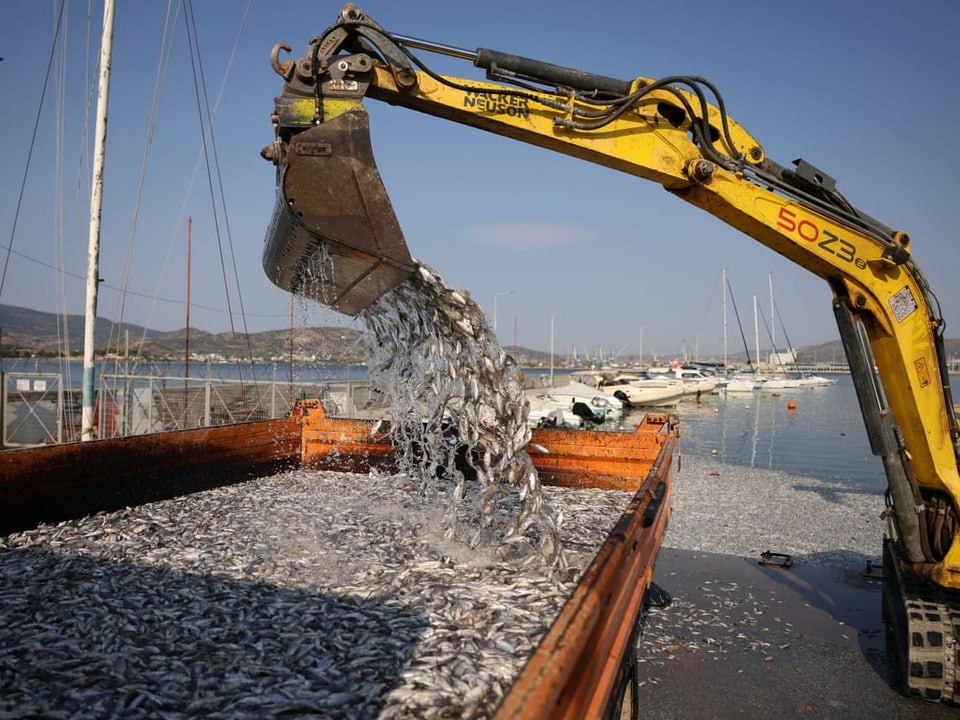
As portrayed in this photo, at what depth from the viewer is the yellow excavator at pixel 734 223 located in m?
5.04

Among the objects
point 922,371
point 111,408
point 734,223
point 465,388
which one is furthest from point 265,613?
point 111,408

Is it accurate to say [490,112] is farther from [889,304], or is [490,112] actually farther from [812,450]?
[812,450]

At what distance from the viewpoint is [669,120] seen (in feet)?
18.6

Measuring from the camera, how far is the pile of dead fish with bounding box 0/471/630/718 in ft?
10.5

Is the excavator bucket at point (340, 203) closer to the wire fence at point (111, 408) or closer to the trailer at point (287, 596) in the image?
the trailer at point (287, 596)

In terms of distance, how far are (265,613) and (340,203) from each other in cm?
273

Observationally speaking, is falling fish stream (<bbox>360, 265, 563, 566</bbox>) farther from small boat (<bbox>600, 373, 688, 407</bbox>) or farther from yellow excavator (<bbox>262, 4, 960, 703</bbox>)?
small boat (<bbox>600, 373, 688, 407</bbox>)

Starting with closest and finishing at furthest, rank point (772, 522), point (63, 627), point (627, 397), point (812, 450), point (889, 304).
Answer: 1. point (63, 627)
2. point (889, 304)
3. point (772, 522)
4. point (812, 450)
5. point (627, 397)

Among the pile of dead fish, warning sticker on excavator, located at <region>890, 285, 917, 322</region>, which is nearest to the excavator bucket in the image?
the pile of dead fish

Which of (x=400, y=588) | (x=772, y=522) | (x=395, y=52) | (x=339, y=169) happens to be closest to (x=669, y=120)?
(x=395, y=52)

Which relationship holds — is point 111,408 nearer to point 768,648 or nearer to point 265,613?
point 265,613

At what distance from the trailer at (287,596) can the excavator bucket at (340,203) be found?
7.65ft

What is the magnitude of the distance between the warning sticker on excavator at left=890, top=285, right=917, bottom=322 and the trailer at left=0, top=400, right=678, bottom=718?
2.33 m

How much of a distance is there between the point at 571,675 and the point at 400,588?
2.78 m
